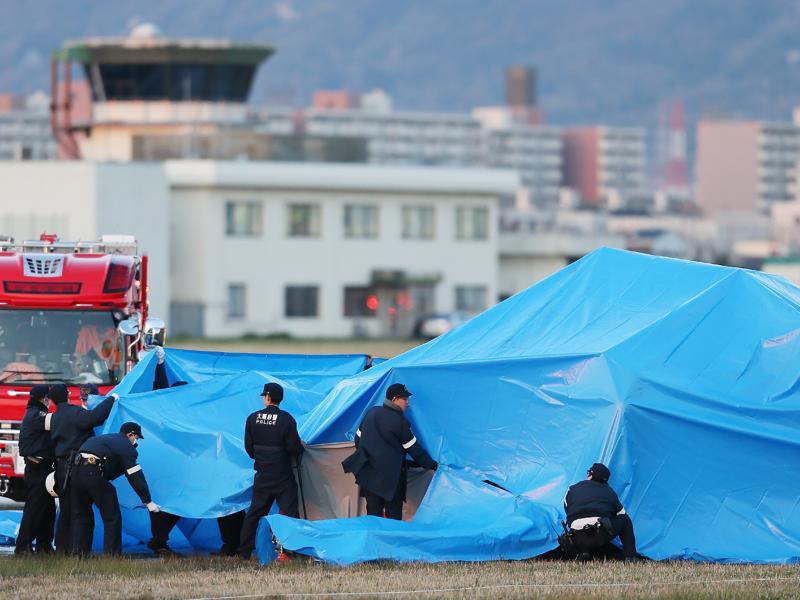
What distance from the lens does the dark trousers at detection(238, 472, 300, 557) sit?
1622 centimetres

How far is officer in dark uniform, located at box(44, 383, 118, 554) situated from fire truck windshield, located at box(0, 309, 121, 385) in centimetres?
362

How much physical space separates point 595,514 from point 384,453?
7.28ft

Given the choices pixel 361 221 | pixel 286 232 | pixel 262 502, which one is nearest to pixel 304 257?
pixel 286 232

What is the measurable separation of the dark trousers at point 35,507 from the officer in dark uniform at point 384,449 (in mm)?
3030

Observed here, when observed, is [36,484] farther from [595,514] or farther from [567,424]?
[595,514]

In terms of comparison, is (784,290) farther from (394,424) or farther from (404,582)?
(404,582)

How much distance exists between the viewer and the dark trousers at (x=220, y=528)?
16.7m

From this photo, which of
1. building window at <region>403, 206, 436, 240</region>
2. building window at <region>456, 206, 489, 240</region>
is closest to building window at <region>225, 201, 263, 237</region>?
building window at <region>403, 206, 436, 240</region>

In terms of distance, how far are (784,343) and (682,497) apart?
2.13 metres

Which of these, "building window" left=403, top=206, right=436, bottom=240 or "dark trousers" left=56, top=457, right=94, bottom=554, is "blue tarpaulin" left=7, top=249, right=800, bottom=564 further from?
"building window" left=403, top=206, right=436, bottom=240

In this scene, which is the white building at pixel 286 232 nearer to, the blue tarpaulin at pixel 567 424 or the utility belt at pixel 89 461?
the blue tarpaulin at pixel 567 424

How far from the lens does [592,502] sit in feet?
50.0

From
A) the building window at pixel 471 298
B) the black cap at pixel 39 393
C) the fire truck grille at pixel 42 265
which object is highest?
the fire truck grille at pixel 42 265

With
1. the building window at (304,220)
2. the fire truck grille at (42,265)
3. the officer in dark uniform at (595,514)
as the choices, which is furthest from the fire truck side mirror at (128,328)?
the building window at (304,220)
